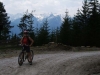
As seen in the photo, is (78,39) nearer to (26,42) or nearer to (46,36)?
(46,36)

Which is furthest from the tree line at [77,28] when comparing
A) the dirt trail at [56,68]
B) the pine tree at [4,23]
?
the dirt trail at [56,68]

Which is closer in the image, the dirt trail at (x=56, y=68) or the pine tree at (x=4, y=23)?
the dirt trail at (x=56, y=68)

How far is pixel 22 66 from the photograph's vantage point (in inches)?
499

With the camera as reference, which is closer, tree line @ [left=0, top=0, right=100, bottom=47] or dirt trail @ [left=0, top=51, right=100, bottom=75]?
dirt trail @ [left=0, top=51, right=100, bottom=75]

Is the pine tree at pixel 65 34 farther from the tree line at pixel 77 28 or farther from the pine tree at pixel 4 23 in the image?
the pine tree at pixel 4 23

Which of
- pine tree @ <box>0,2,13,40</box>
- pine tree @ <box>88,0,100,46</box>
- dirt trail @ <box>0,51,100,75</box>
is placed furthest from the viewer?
pine tree @ <box>0,2,13,40</box>

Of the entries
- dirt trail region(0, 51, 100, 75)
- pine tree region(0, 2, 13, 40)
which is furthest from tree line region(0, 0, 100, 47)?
dirt trail region(0, 51, 100, 75)

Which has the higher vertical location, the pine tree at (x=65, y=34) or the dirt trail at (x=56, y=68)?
the pine tree at (x=65, y=34)

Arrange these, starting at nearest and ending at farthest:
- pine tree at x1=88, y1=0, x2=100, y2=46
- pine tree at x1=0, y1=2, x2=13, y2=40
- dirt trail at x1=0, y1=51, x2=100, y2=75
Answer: dirt trail at x1=0, y1=51, x2=100, y2=75 → pine tree at x1=88, y1=0, x2=100, y2=46 → pine tree at x1=0, y1=2, x2=13, y2=40

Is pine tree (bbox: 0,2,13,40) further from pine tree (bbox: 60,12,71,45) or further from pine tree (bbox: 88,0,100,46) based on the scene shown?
pine tree (bbox: 88,0,100,46)

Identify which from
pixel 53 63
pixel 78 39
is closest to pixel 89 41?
pixel 78 39

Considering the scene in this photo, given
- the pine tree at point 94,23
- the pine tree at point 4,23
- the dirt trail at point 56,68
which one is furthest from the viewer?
the pine tree at point 4,23

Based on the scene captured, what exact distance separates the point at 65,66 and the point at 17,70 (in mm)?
2512

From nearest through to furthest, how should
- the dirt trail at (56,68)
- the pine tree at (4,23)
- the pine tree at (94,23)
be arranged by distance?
the dirt trail at (56,68) < the pine tree at (94,23) < the pine tree at (4,23)
